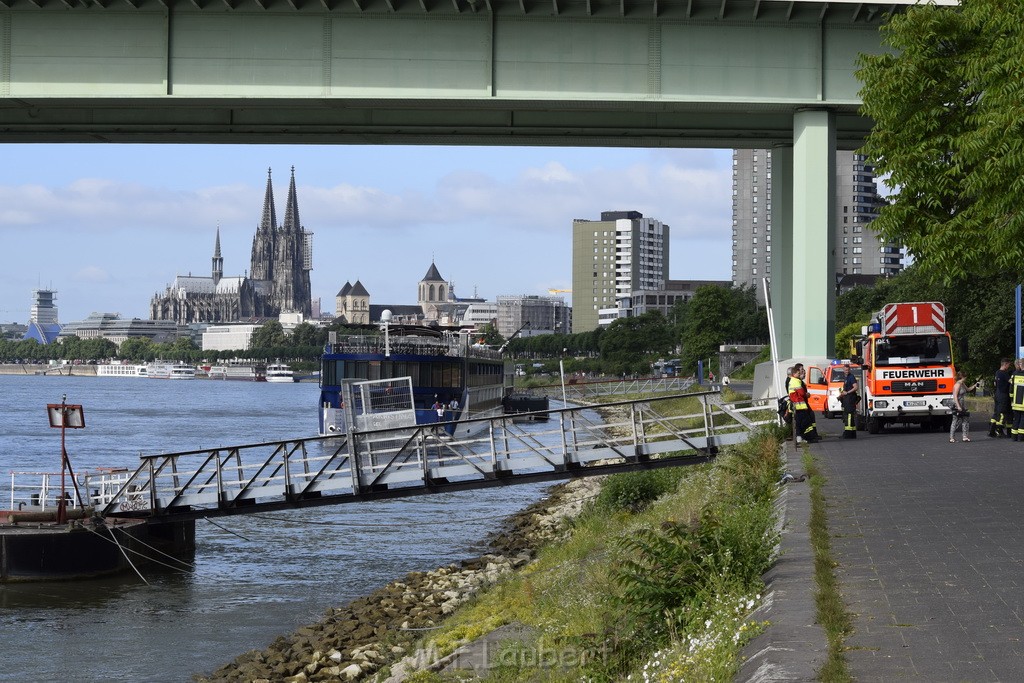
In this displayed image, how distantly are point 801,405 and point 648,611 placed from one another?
46.9 ft

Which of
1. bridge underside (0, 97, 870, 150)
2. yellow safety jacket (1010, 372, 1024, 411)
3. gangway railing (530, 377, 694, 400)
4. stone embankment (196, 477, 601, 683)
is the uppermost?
bridge underside (0, 97, 870, 150)

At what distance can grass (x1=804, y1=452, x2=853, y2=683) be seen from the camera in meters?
6.88

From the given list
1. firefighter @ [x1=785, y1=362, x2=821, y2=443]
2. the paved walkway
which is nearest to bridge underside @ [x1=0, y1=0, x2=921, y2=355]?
firefighter @ [x1=785, y1=362, x2=821, y2=443]

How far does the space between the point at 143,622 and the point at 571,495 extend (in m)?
17.3

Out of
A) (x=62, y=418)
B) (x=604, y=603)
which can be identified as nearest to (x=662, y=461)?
(x=62, y=418)

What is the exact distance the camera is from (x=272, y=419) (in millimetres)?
91000

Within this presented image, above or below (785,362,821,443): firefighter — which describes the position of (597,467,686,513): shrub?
below

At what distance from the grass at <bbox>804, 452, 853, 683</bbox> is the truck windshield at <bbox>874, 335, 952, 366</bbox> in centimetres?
1599

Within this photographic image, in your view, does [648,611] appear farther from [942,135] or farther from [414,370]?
[414,370]

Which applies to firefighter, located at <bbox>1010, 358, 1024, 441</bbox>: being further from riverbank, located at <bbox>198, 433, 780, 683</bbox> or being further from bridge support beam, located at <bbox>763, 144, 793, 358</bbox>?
riverbank, located at <bbox>198, 433, 780, 683</bbox>

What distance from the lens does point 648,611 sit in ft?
31.2

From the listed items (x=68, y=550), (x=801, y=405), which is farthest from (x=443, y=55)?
(x=68, y=550)

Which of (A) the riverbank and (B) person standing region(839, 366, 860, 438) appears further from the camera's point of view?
(B) person standing region(839, 366, 860, 438)

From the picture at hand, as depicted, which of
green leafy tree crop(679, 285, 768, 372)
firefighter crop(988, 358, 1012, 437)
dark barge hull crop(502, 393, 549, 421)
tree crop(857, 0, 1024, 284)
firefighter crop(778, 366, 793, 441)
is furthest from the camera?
green leafy tree crop(679, 285, 768, 372)
